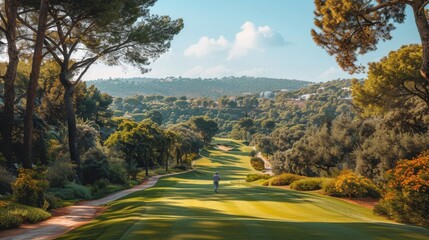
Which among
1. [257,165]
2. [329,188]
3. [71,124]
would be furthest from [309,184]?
[257,165]

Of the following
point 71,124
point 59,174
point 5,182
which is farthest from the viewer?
point 71,124

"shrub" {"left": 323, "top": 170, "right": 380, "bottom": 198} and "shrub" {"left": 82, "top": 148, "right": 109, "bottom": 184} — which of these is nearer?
"shrub" {"left": 323, "top": 170, "right": 380, "bottom": 198}

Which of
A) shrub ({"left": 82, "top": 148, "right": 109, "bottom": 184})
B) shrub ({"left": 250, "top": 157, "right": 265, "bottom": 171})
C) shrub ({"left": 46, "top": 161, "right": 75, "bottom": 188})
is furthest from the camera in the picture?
shrub ({"left": 250, "top": 157, "right": 265, "bottom": 171})

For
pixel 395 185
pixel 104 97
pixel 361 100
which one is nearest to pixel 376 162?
pixel 361 100

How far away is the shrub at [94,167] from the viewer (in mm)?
31072

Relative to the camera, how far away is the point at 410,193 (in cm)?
1478

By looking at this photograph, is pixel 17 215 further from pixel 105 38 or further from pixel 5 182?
pixel 105 38

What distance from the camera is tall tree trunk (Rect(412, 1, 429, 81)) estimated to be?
1365 centimetres

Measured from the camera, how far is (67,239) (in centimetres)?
1056

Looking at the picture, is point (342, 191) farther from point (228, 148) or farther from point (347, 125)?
point (228, 148)

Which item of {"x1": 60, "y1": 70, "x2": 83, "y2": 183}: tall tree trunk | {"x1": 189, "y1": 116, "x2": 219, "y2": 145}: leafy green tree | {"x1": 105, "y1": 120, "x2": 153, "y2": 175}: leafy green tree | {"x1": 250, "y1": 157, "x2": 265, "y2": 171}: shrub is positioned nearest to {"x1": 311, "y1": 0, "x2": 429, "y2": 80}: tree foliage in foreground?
{"x1": 60, "y1": 70, "x2": 83, "y2": 183}: tall tree trunk

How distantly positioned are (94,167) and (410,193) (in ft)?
81.8

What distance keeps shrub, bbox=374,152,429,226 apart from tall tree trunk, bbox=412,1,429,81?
3.80 meters

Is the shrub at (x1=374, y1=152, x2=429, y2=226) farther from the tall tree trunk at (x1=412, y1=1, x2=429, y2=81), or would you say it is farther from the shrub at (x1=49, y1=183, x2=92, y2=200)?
the shrub at (x1=49, y1=183, x2=92, y2=200)
